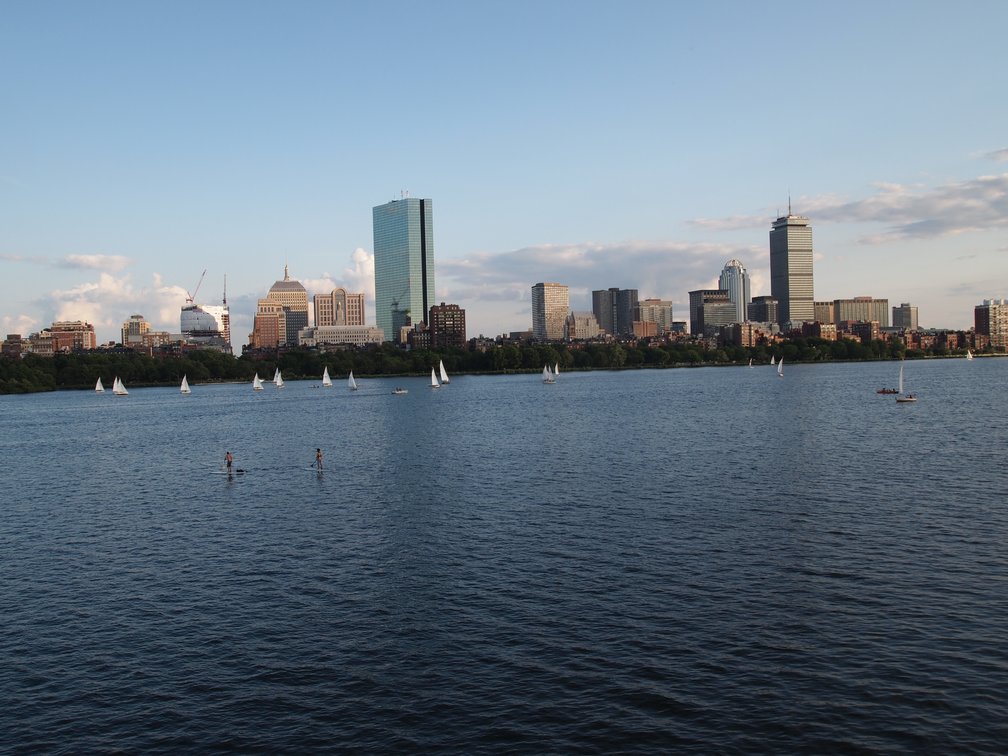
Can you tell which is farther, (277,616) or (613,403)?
(613,403)

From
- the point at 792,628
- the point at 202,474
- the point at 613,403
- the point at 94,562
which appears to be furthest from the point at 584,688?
the point at 613,403

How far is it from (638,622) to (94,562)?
100 ft

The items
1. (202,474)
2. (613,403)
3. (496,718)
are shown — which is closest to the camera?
(496,718)

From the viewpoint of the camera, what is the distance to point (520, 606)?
3597 cm

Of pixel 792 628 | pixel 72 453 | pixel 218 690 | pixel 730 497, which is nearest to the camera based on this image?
pixel 218 690

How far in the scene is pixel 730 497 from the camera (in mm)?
57812

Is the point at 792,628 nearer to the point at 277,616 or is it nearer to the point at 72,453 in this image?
the point at 277,616

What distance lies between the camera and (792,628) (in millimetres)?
32281

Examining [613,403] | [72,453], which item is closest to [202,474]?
[72,453]

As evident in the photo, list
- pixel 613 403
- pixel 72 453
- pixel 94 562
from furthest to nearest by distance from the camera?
pixel 613 403, pixel 72 453, pixel 94 562

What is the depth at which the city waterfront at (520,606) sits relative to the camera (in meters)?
25.9

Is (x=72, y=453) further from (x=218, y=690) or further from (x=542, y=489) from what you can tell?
(x=218, y=690)

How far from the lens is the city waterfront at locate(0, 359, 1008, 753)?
1020 inches

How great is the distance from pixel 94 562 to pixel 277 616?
1622 cm
